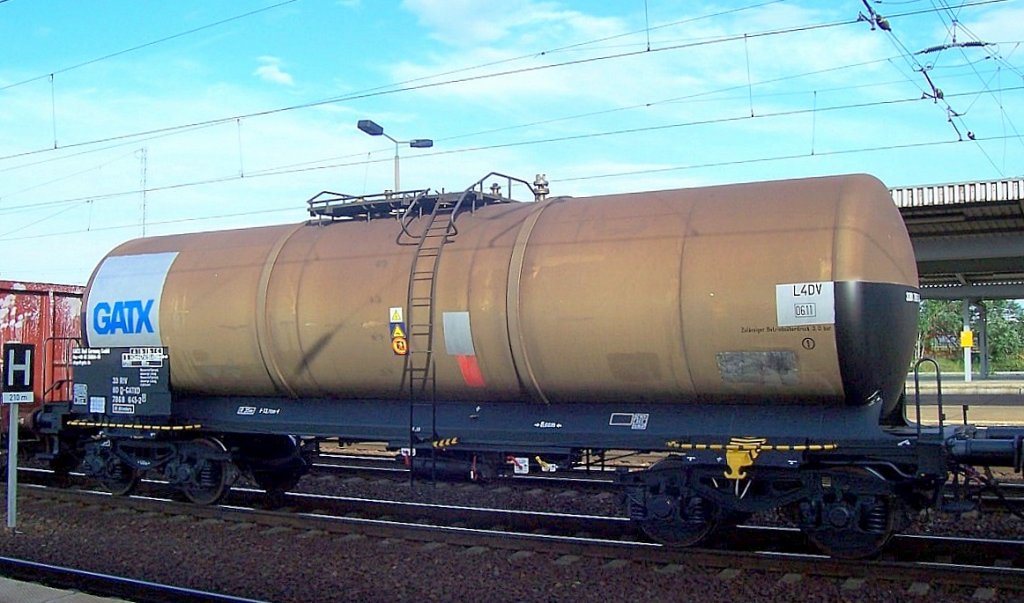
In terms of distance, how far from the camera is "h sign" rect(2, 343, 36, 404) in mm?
11062

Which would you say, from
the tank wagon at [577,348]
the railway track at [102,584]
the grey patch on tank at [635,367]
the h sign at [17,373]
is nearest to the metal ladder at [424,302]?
the tank wagon at [577,348]

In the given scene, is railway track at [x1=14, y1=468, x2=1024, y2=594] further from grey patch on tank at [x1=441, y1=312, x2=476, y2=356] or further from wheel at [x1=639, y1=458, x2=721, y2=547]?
grey patch on tank at [x1=441, y1=312, x2=476, y2=356]

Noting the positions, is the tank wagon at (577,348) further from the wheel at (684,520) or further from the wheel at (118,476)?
the wheel at (118,476)

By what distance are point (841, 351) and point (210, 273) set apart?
787 cm

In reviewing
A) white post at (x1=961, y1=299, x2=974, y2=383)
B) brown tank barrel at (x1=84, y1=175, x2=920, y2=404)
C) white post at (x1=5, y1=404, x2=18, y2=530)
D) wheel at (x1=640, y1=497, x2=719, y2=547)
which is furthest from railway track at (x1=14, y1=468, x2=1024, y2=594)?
white post at (x1=961, y1=299, x2=974, y2=383)

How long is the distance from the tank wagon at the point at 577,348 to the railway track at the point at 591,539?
0.35m

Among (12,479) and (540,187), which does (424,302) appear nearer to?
(540,187)

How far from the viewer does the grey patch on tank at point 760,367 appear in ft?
27.5

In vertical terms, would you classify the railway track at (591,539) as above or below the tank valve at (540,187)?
below

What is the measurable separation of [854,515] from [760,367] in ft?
5.30

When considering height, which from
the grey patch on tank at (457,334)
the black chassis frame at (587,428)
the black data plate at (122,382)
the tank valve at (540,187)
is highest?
the tank valve at (540,187)

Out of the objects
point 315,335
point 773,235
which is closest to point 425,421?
point 315,335

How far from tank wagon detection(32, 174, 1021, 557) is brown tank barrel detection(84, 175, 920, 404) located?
2 cm

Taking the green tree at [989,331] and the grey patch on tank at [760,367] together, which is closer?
the grey patch on tank at [760,367]
